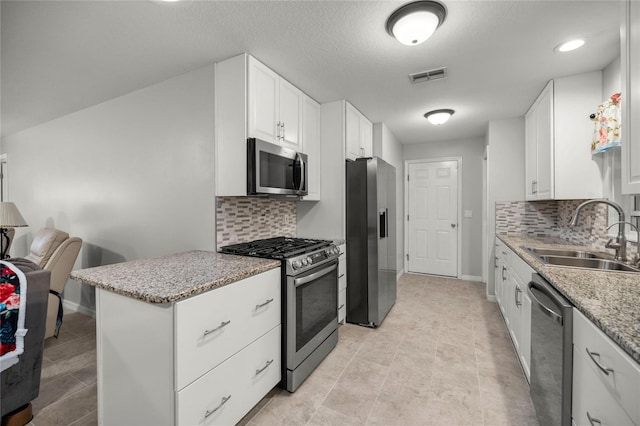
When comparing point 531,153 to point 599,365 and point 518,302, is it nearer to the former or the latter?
point 518,302

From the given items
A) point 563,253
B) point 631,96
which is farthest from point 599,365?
point 563,253

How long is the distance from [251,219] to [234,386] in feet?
4.70

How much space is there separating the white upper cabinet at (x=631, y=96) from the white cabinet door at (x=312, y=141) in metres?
2.17

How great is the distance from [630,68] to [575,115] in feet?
4.42

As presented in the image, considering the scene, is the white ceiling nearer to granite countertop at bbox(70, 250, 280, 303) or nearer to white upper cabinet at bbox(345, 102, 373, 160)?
white upper cabinet at bbox(345, 102, 373, 160)

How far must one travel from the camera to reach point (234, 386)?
4.90ft

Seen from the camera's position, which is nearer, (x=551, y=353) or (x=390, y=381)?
(x=551, y=353)

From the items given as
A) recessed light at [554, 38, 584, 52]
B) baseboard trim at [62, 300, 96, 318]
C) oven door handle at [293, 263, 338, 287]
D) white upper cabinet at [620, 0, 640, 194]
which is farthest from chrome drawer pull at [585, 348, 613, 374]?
baseboard trim at [62, 300, 96, 318]

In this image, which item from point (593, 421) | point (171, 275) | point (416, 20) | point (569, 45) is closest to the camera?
point (593, 421)

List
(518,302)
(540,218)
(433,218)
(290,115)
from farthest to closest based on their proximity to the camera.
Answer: (433,218)
(540,218)
(290,115)
(518,302)

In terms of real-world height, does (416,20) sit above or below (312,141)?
above

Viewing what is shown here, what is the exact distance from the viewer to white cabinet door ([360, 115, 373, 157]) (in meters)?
3.45

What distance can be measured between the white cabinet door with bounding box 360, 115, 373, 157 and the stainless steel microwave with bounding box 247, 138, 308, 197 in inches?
42.4

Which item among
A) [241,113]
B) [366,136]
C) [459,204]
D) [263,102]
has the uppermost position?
[366,136]
